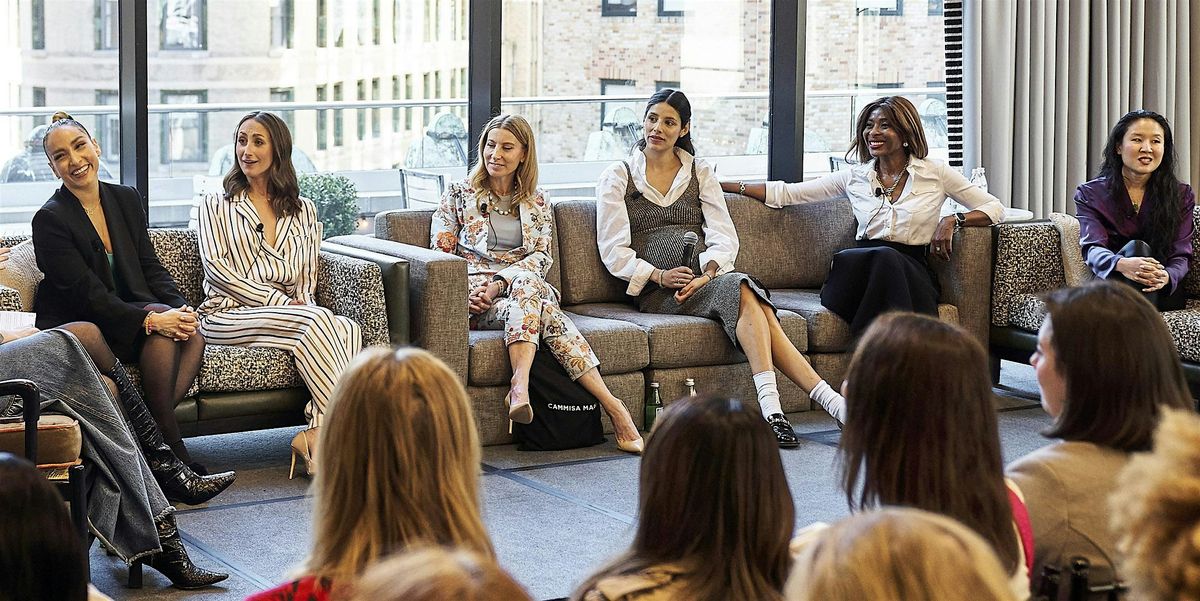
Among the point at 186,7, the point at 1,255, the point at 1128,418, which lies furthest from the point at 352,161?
the point at 1128,418

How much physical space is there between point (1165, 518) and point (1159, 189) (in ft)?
14.7

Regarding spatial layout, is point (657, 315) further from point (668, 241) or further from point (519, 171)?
point (519, 171)

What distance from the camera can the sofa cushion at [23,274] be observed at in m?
4.11

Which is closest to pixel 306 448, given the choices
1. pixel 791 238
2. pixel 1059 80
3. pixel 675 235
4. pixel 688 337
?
pixel 688 337

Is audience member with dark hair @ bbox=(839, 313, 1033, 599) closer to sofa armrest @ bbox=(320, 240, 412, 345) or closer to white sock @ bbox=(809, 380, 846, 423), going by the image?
sofa armrest @ bbox=(320, 240, 412, 345)

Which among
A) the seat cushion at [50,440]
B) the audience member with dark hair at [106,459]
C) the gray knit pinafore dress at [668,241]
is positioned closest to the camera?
the seat cushion at [50,440]

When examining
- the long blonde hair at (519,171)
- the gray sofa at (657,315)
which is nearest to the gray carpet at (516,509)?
the gray sofa at (657,315)

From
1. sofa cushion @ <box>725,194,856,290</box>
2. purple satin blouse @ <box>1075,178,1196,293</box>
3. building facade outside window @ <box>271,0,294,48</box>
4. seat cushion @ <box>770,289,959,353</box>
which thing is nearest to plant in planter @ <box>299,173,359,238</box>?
building facade outside window @ <box>271,0,294,48</box>

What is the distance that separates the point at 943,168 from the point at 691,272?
1053mm

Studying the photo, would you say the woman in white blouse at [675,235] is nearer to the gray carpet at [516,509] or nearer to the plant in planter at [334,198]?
the gray carpet at [516,509]

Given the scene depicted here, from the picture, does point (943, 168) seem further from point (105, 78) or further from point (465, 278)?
point (105, 78)

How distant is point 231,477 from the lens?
3.72 meters

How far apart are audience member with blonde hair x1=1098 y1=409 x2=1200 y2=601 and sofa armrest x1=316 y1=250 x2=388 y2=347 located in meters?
3.45

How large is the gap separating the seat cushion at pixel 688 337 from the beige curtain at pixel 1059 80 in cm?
170
